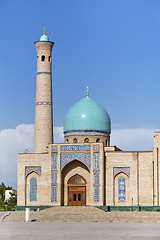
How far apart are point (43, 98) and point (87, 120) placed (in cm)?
384

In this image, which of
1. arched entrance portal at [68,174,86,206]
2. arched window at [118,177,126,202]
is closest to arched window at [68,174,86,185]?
arched entrance portal at [68,174,86,206]

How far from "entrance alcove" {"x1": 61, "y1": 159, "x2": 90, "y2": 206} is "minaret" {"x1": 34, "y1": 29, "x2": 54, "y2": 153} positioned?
4205mm

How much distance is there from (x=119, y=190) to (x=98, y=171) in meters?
1.83

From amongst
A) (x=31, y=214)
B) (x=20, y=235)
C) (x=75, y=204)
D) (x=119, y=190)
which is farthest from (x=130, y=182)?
(x=20, y=235)

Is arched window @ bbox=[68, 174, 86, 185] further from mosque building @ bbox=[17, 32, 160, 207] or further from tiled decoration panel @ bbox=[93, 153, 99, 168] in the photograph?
tiled decoration panel @ bbox=[93, 153, 99, 168]

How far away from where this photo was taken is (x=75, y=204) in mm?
37969

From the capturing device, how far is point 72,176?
38.2m

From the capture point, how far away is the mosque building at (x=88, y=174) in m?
36.5

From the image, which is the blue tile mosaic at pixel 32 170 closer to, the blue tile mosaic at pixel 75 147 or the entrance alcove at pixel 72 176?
the entrance alcove at pixel 72 176

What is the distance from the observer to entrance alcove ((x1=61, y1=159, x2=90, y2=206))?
1495 inches

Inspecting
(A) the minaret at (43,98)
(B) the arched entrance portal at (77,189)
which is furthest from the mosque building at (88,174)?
(A) the minaret at (43,98)

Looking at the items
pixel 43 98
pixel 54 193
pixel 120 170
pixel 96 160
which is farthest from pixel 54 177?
pixel 43 98

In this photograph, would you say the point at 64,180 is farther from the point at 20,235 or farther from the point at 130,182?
the point at 20,235

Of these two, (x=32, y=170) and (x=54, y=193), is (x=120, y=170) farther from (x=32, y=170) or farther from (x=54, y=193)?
(x=32, y=170)
